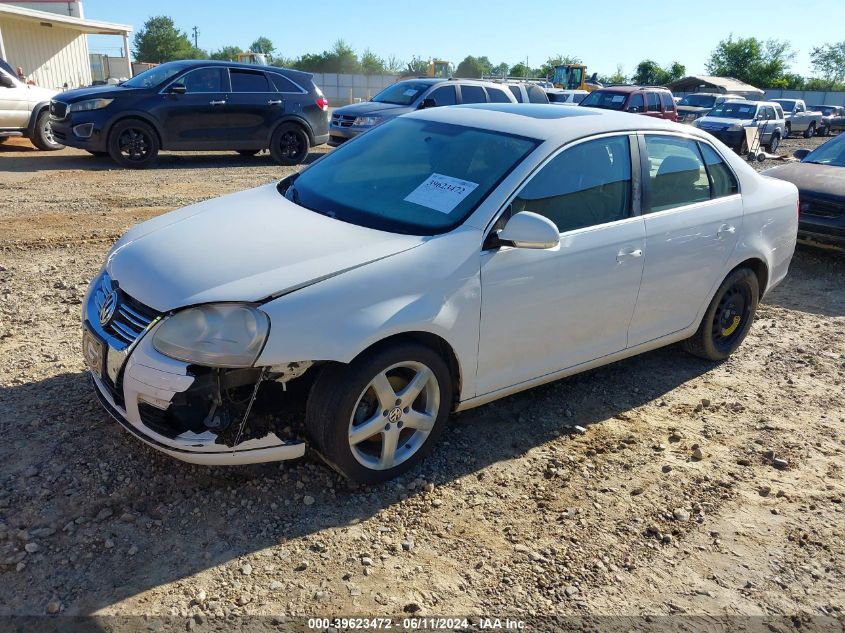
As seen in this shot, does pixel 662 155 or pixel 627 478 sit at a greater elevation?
pixel 662 155

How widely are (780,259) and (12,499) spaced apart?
5.13 metres

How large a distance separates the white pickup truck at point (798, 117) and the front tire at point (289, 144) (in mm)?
24319

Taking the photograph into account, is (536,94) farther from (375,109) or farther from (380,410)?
(380,410)

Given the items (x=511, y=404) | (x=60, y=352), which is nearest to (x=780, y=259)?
(x=511, y=404)

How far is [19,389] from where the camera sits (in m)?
4.02

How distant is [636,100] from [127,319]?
19.0 meters

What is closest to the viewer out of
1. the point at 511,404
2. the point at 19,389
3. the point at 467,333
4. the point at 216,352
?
the point at 216,352

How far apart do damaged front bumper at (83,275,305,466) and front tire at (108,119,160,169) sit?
954cm

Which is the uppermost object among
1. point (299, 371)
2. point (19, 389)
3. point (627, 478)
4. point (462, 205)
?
point (462, 205)

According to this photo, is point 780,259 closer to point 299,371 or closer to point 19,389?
point 299,371

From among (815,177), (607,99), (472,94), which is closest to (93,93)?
(472,94)

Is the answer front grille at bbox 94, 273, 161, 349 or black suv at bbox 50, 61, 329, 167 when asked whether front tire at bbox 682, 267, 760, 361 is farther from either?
black suv at bbox 50, 61, 329, 167

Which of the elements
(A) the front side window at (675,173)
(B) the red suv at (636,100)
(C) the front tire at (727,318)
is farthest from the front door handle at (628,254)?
(B) the red suv at (636,100)

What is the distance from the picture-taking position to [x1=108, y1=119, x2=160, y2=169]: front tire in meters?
11.5
